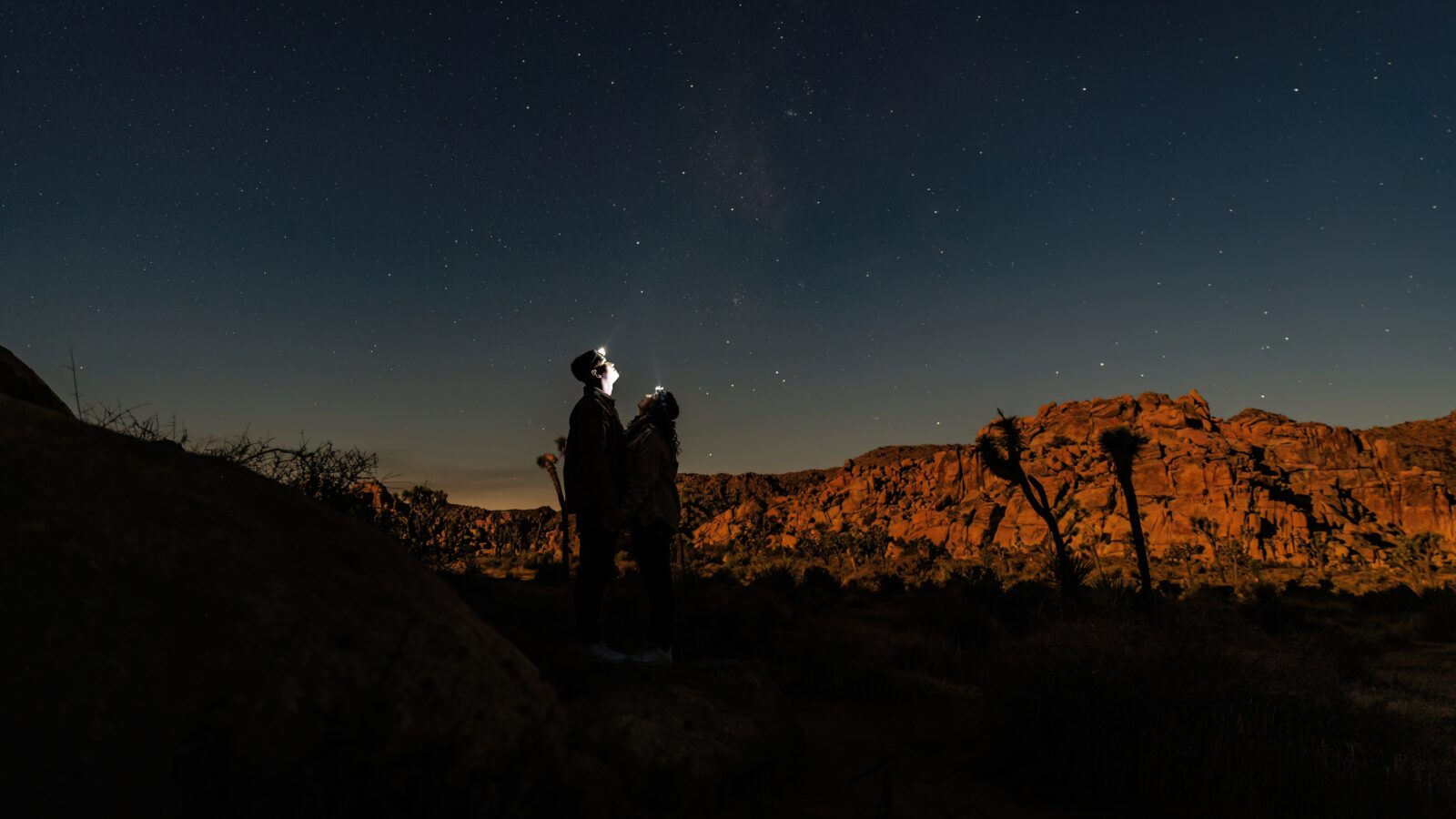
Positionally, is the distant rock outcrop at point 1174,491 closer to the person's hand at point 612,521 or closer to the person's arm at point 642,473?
the person's arm at point 642,473

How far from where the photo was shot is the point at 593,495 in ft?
15.7

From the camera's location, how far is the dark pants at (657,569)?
4.95 m

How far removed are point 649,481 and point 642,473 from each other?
79 millimetres

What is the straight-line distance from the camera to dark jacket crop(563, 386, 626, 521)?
4.79 meters

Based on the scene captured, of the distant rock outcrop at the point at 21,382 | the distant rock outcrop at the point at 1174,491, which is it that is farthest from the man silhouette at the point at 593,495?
the distant rock outcrop at the point at 1174,491

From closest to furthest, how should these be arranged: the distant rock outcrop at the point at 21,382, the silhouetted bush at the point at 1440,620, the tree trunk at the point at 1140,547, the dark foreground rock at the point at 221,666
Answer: the dark foreground rock at the point at 221,666, the distant rock outcrop at the point at 21,382, the silhouetted bush at the point at 1440,620, the tree trunk at the point at 1140,547

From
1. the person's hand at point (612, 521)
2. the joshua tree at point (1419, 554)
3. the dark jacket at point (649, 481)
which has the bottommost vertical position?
the joshua tree at point (1419, 554)

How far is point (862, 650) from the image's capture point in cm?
1076

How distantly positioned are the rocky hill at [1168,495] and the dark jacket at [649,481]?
53074 mm

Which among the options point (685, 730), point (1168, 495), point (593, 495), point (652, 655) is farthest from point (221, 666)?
point (1168, 495)

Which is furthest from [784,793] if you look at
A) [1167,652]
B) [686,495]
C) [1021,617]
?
[686,495]

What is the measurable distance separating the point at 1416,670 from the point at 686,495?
80.9m

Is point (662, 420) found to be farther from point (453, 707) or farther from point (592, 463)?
point (453, 707)

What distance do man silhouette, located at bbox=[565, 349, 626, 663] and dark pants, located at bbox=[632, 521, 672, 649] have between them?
0.70 ft
